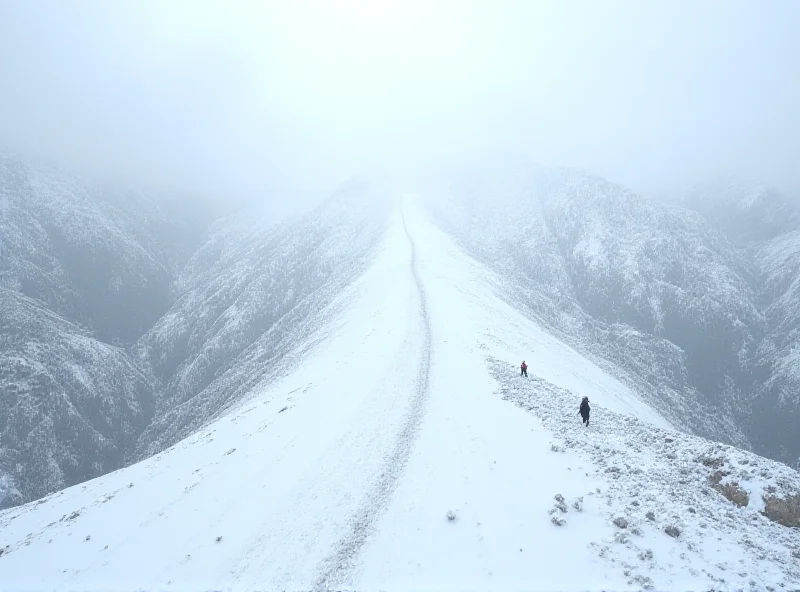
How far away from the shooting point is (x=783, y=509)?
11664mm

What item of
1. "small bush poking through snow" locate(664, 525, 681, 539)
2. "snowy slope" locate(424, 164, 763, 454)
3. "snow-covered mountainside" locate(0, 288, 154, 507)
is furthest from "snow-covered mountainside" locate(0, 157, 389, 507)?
"small bush poking through snow" locate(664, 525, 681, 539)

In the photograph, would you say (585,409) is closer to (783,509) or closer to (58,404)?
(783,509)

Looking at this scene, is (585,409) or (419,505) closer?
(419,505)

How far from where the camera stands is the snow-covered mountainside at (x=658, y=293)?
6606 cm

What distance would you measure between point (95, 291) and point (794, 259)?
591 ft

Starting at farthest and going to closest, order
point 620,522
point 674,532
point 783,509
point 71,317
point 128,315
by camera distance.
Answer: point 128,315 → point 71,317 → point 620,522 → point 783,509 → point 674,532

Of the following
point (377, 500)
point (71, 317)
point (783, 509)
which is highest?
point (783, 509)

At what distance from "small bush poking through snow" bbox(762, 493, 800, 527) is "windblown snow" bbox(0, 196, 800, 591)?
0.27 m

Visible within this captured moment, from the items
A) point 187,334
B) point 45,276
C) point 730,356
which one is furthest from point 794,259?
point 45,276

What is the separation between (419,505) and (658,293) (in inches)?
3525

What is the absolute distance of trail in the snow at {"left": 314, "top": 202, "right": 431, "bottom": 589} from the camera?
12.0m

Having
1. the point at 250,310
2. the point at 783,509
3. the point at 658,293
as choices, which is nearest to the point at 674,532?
the point at 783,509

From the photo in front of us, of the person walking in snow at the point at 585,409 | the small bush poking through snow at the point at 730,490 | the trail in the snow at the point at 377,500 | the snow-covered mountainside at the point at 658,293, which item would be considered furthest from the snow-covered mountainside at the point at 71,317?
the small bush poking through snow at the point at 730,490

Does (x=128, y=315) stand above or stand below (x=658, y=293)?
below
